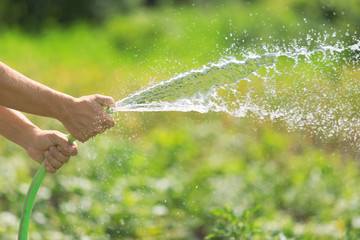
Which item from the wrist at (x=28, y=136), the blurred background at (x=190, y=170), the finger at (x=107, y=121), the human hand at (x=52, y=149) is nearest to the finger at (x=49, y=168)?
the human hand at (x=52, y=149)

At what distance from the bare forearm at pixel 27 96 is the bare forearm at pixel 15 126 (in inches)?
12.3

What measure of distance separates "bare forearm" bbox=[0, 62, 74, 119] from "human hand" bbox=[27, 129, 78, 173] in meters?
0.15

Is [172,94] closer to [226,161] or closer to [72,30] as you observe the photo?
[226,161]

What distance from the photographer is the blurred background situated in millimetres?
3223

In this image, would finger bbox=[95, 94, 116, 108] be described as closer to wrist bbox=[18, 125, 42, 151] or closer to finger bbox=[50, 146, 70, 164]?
finger bbox=[50, 146, 70, 164]

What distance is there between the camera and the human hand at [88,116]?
1.93 m

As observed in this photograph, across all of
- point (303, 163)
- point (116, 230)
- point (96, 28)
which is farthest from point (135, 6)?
point (116, 230)

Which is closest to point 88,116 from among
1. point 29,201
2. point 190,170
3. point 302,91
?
point 29,201

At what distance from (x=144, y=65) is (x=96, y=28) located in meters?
3.50

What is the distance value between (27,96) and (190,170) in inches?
89.1

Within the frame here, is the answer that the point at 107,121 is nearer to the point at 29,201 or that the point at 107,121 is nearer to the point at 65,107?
the point at 65,107

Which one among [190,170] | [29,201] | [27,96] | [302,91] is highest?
[302,91]

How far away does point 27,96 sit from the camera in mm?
1935

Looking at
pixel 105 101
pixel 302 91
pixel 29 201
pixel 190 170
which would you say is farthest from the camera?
pixel 302 91
